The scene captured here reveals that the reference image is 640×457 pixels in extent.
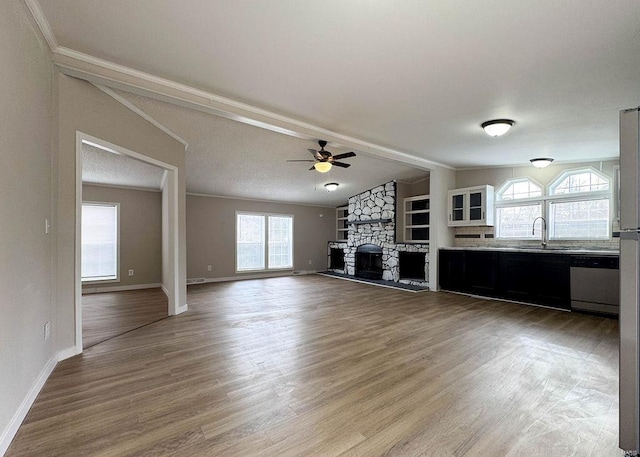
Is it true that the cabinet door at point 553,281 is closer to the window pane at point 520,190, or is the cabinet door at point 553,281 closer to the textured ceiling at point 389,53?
the window pane at point 520,190

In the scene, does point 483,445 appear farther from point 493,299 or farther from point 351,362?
point 493,299

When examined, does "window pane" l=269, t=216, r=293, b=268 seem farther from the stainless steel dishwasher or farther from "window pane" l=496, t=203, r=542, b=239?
the stainless steel dishwasher

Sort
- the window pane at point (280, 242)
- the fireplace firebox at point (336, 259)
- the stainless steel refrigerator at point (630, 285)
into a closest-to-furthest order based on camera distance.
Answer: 1. the stainless steel refrigerator at point (630, 285)
2. the window pane at point (280, 242)
3. the fireplace firebox at point (336, 259)

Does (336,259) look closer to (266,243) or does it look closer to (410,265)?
(266,243)

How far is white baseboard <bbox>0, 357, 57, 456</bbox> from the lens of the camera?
5.48 feet

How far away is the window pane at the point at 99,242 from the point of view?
261 inches

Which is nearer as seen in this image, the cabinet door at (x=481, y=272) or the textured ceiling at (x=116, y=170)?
the textured ceiling at (x=116, y=170)

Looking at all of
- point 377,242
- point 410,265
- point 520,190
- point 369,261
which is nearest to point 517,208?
point 520,190

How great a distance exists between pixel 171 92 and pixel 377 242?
657 centimetres

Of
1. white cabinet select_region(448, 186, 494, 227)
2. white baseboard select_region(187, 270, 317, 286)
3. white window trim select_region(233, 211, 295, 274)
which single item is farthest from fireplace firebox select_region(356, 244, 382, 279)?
white cabinet select_region(448, 186, 494, 227)

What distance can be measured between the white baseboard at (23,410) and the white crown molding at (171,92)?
2560 mm

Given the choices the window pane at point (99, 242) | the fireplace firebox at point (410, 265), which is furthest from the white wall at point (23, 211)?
the fireplace firebox at point (410, 265)

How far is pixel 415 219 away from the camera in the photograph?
330 inches

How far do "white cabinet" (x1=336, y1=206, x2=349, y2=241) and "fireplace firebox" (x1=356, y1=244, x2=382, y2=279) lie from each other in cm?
156
